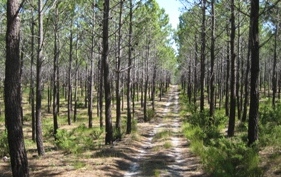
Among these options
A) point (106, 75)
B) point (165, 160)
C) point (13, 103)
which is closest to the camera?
point (13, 103)

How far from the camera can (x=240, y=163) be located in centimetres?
1080

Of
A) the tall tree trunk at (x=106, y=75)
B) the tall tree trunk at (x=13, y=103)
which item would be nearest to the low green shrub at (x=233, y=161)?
the tall tree trunk at (x=13, y=103)

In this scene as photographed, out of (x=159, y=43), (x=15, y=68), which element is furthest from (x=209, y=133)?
(x=159, y=43)

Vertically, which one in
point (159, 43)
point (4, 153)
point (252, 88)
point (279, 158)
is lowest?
point (4, 153)

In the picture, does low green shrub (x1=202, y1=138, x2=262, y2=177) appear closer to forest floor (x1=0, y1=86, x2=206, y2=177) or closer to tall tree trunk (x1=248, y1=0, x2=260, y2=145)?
forest floor (x1=0, y1=86, x2=206, y2=177)

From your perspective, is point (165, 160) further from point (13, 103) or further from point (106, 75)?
point (13, 103)

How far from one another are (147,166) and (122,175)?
148cm

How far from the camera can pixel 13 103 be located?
22.7 ft

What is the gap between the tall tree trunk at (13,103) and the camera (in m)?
6.93

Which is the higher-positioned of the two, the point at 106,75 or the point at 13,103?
the point at 106,75

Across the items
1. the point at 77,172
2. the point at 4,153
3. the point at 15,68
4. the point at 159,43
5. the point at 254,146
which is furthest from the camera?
the point at 159,43

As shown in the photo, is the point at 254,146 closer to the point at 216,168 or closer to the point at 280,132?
the point at 216,168

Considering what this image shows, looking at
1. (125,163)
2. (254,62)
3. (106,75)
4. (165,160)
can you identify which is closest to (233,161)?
(165,160)

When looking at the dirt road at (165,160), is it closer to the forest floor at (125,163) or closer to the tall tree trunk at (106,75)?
the forest floor at (125,163)
